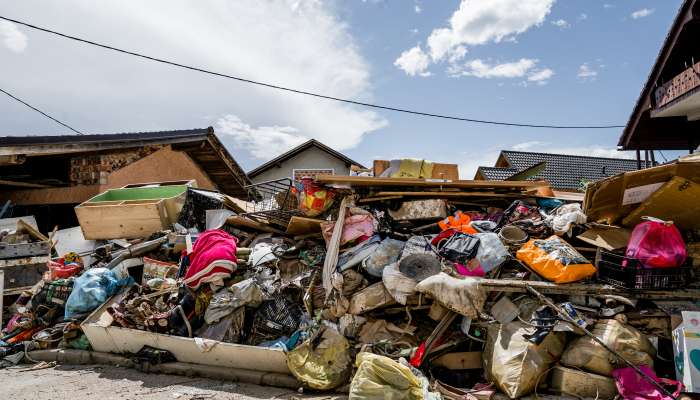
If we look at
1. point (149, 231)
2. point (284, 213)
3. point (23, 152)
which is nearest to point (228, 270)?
point (284, 213)

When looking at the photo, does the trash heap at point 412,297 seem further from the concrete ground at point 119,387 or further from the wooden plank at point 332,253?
the concrete ground at point 119,387

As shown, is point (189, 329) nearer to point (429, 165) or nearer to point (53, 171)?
point (429, 165)

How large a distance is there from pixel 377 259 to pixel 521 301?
158cm

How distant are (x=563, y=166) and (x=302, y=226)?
14.0 m

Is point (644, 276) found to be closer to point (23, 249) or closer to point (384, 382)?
point (384, 382)

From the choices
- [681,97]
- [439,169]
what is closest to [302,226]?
[439,169]

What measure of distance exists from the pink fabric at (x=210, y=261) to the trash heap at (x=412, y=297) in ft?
0.08

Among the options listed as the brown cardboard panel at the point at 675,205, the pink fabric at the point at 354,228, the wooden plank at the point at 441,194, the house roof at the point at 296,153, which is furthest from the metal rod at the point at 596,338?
the house roof at the point at 296,153

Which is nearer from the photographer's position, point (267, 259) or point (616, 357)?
point (616, 357)

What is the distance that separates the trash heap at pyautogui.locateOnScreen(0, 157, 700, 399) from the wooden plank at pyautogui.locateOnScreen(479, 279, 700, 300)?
0.01m

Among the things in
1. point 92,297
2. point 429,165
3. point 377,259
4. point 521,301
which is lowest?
point 92,297

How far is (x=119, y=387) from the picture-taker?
12.8 feet

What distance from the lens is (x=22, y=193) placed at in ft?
26.7

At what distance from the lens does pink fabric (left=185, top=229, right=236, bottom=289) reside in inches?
189
